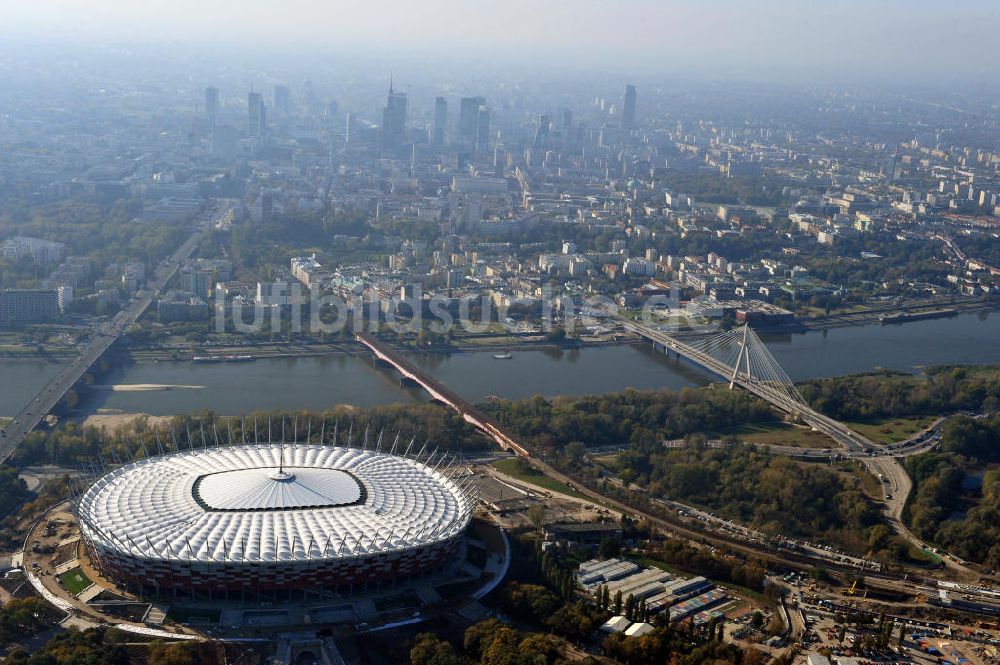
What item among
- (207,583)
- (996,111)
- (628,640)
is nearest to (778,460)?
(628,640)

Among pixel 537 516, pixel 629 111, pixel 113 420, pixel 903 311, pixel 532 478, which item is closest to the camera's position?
pixel 537 516

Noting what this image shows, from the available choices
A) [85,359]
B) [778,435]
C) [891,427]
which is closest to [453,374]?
[778,435]

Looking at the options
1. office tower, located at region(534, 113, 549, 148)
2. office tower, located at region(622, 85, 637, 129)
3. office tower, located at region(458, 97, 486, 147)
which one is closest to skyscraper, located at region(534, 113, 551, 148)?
office tower, located at region(534, 113, 549, 148)

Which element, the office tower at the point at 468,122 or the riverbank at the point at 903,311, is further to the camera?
the office tower at the point at 468,122

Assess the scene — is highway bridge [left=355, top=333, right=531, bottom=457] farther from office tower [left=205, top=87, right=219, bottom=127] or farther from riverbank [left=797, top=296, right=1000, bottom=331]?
office tower [left=205, top=87, right=219, bottom=127]

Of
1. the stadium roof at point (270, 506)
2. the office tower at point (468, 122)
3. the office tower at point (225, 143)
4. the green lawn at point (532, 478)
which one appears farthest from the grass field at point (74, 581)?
the office tower at point (468, 122)

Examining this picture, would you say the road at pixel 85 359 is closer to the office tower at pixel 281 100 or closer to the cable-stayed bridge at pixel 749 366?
the cable-stayed bridge at pixel 749 366

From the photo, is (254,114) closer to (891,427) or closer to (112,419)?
(112,419)
